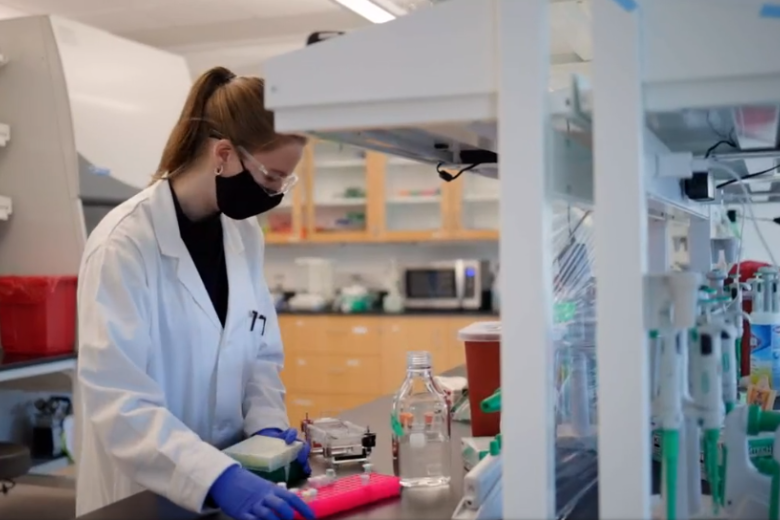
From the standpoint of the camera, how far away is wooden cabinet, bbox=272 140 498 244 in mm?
5441

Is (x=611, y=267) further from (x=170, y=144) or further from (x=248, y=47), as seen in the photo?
(x=248, y=47)

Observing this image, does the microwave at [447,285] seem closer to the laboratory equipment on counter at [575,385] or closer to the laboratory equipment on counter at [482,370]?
the laboratory equipment on counter at [482,370]

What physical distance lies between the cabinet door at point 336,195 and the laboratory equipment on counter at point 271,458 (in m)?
4.15

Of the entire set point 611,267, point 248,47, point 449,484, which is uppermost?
point 248,47

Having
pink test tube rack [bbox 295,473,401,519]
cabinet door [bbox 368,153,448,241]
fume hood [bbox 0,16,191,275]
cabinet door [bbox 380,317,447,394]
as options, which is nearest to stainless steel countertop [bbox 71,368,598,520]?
pink test tube rack [bbox 295,473,401,519]

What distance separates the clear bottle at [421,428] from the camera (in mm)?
1424

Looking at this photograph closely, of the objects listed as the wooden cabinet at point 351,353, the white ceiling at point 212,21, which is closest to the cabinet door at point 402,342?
the wooden cabinet at point 351,353

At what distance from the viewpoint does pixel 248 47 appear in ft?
18.9

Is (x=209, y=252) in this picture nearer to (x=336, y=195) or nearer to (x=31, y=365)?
(x=31, y=365)

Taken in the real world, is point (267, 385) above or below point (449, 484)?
above

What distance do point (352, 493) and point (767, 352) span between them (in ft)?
3.53

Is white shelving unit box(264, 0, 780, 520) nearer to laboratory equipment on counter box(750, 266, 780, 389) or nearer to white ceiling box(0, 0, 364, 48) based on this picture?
laboratory equipment on counter box(750, 266, 780, 389)

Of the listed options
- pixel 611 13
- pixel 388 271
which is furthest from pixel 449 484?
pixel 388 271

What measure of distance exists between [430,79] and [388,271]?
487cm
